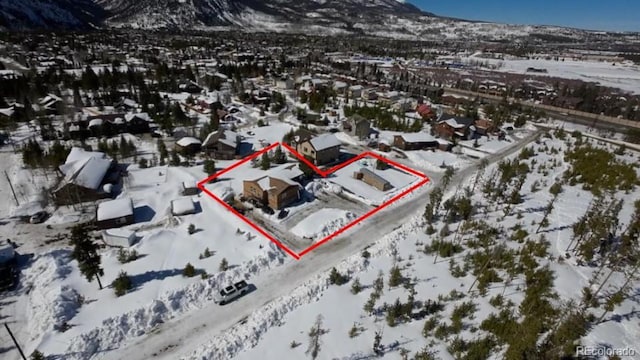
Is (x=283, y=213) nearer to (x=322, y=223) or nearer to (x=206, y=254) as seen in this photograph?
(x=322, y=223)

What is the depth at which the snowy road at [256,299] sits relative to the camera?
1499 cm

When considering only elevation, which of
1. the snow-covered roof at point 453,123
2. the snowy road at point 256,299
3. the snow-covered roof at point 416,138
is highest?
the snow-covered roof at point 453,123

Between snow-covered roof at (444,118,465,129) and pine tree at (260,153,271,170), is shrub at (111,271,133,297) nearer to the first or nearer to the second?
pine tree at (260,153,271,170)

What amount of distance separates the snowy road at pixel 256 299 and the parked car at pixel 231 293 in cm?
31

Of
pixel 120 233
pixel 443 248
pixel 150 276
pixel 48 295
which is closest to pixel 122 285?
pixel 150 276

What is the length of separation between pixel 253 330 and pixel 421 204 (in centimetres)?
1850

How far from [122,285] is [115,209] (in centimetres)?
860

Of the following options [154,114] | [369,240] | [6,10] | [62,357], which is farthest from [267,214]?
[6,10]

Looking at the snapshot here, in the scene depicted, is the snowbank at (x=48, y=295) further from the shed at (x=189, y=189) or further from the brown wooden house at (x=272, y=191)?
the brown wooden house at (x=272, y=191)

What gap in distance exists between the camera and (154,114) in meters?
48.2

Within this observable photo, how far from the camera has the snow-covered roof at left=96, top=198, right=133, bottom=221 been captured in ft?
76.4

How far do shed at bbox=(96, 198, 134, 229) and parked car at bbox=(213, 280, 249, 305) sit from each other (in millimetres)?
10860

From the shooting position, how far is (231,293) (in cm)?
1772

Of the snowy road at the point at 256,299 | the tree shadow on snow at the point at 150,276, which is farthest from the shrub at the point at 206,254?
the snowy road at the point at 256,299
